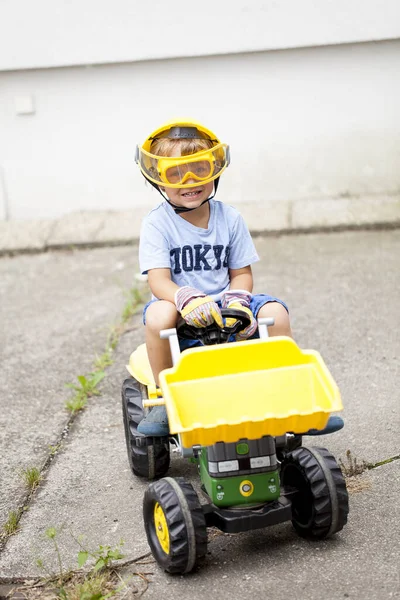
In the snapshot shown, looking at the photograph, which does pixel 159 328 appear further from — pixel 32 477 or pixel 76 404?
pixel 76 404

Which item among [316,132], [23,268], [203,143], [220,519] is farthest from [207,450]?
[316,132]

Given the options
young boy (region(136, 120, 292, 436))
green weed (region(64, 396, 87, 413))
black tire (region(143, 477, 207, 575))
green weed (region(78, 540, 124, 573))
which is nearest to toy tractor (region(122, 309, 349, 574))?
black tire (region(143, 477, 207, 575))

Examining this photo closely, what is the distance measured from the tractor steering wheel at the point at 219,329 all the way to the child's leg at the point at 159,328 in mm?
53

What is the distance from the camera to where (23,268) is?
680 centimetres

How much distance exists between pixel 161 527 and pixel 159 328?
0.74 metres

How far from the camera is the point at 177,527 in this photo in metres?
2.92

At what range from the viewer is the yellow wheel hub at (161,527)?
9.82 ft

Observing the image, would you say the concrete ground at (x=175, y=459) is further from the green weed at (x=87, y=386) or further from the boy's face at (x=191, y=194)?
the boy's face at (x=191, y=194)

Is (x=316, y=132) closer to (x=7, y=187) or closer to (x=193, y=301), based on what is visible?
(x=7, y=187)

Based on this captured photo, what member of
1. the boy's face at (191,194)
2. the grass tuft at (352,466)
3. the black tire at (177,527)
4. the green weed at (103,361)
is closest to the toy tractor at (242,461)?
the black tire at (177,527)

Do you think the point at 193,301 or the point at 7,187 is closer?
the point at 193,301

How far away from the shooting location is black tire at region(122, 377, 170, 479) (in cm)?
365

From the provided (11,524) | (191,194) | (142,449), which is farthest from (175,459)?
(191,194)

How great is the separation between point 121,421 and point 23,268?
2.77 meters
